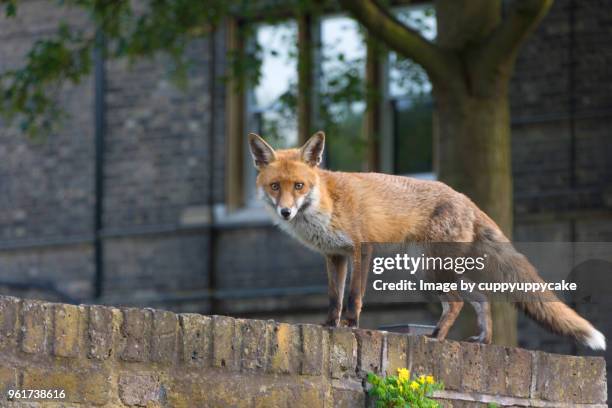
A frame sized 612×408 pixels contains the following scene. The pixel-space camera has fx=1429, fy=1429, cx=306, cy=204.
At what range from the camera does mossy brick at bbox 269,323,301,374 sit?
6.99m

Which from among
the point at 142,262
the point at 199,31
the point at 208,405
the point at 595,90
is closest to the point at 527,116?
the point at 595,90

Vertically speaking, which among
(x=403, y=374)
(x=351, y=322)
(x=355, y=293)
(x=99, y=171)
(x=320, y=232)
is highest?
(x=99, y=171)

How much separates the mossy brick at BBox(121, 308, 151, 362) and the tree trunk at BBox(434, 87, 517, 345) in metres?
6.60

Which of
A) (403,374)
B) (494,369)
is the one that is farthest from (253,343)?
(494,369)

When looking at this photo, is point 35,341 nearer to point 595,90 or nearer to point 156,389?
point 156,389

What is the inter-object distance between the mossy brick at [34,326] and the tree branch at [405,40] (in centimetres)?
762

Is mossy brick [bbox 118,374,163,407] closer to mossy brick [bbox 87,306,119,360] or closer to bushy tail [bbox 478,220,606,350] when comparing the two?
mossy brick [bbox 87,306,119,360]

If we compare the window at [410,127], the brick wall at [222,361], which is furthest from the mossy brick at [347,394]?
the window at [410,127]

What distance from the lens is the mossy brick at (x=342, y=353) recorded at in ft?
23.8

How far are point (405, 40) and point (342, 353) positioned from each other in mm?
6502

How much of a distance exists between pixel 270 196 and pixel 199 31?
36.0ft

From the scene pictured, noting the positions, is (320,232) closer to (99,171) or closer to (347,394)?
(347,394)

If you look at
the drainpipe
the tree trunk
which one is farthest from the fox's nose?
the drainpipe

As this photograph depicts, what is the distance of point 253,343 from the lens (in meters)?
6.90
